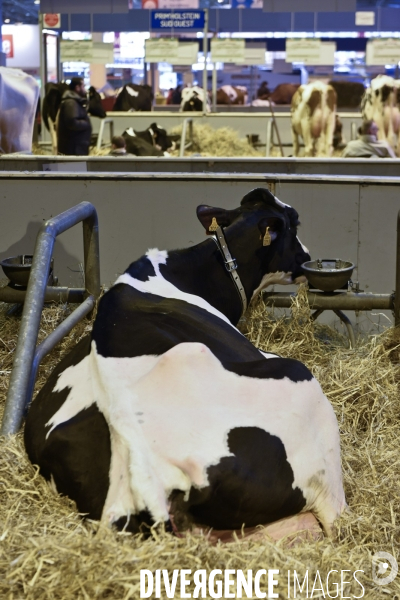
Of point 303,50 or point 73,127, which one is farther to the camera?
point 303,50

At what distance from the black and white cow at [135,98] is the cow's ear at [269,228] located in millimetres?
14011

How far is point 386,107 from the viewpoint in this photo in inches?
580

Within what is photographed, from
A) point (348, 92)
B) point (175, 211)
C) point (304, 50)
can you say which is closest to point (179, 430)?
point (175, 211)

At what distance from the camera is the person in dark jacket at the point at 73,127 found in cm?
1227

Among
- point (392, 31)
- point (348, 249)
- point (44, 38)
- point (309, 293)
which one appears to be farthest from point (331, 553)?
point (392, 31)

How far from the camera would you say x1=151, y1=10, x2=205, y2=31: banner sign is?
1454cm

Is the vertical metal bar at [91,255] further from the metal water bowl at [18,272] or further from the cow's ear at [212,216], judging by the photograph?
the cow's ear at [212,216]

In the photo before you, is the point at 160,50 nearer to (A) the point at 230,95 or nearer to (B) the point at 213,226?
(A) the point at 230,95

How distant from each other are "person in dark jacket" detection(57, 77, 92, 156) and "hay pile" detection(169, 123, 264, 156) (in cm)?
195

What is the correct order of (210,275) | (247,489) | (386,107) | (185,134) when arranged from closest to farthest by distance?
(247,489) → (210,275) → (185,134) → (386,107)

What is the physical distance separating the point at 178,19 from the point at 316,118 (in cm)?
340

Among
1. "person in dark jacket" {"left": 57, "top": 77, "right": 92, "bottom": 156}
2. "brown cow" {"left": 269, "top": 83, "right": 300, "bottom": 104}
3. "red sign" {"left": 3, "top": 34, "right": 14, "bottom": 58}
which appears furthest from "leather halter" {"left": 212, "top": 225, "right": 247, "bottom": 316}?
"red sign" {"left": 3, "top": 34, "right": 14, "bottom": 58}

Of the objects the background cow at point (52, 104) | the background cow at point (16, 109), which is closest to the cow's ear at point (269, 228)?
the background cow at point (16, 109)

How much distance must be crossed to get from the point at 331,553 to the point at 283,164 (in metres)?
6.09
